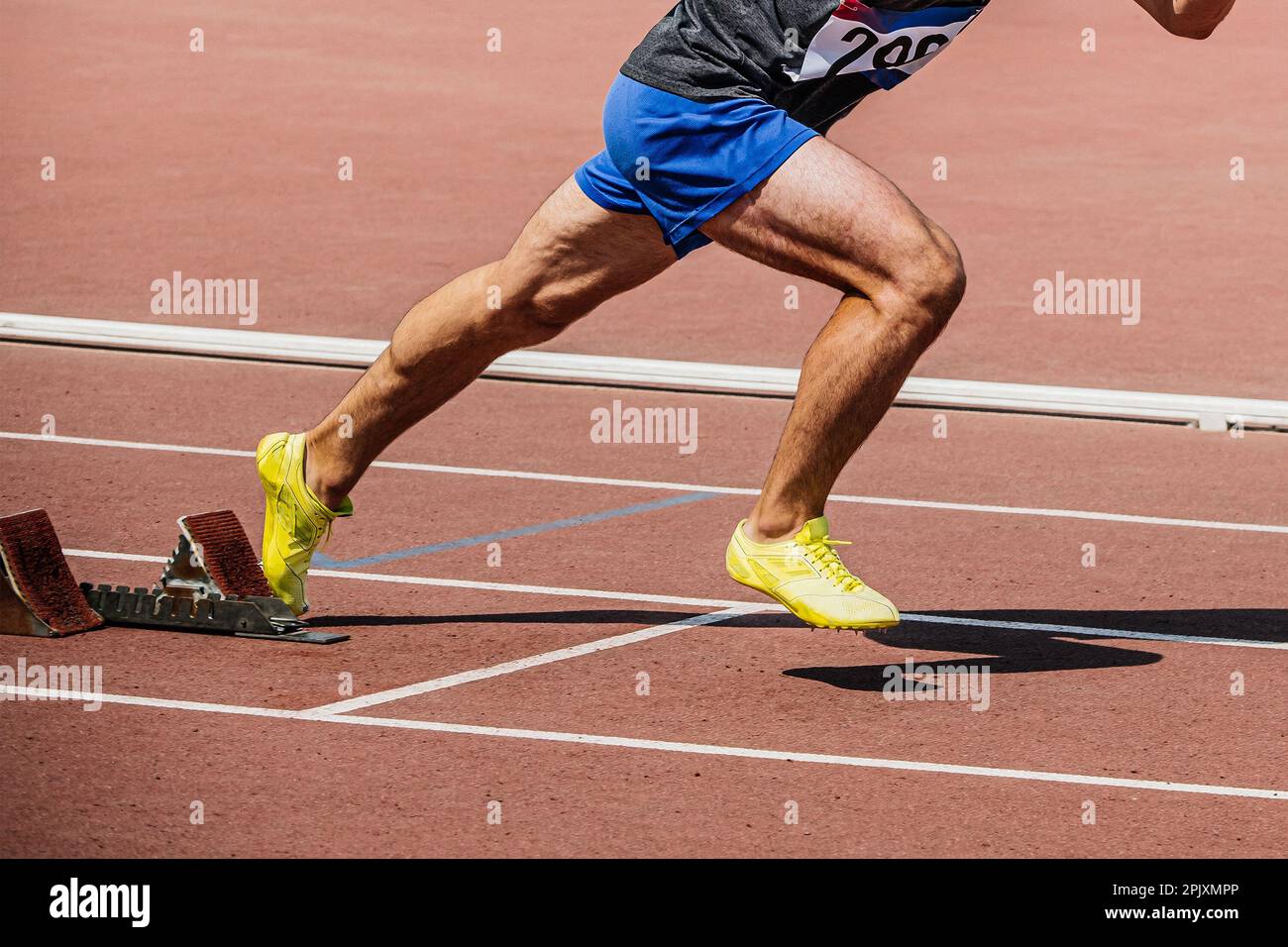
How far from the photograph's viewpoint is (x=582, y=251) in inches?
234

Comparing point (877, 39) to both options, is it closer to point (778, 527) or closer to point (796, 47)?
point (796, 47)

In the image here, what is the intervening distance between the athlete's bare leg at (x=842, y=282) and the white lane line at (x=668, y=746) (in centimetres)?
79

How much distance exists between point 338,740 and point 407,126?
15.3m

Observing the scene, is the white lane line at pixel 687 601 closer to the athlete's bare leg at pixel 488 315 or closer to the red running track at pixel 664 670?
the red running track at pixel 664 670

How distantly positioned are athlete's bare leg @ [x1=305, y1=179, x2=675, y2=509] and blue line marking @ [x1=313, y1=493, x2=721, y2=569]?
79 cm

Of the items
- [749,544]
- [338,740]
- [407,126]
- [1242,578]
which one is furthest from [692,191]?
[407,126]

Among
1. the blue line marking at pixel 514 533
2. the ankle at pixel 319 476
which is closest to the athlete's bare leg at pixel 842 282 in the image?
the ankle at pixel 319 476

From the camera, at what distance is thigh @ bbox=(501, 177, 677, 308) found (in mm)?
5910

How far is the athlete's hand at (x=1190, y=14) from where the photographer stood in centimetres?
555

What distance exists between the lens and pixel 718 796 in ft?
15.6

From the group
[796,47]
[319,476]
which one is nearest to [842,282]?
[796,47]

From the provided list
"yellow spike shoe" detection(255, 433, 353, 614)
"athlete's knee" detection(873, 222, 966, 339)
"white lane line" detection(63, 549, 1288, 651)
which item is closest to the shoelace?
"athlete's knee" detection(873, 222, 966, 339)

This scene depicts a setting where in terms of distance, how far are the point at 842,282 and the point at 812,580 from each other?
0.74 m
